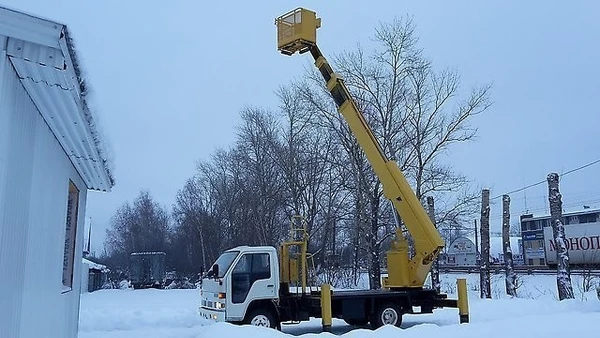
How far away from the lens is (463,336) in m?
9.02

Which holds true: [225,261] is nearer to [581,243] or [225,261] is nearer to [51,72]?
[51,72]

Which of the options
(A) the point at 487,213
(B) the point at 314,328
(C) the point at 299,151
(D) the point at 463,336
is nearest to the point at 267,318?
(B) the point at 314,328

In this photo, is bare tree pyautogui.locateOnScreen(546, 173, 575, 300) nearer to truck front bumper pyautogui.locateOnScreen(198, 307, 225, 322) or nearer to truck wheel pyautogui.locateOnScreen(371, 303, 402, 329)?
truck wheel pyautogui.locateOnScreen(371, 303, 402, 329)

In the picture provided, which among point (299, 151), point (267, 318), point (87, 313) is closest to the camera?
point (267, 318)

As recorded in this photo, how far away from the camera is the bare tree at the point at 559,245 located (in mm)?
19250

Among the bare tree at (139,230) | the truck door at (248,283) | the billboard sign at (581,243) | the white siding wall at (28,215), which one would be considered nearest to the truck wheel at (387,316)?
the truck door at (248,283)

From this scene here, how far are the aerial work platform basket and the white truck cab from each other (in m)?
5.38

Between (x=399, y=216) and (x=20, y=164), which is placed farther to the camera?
(x=399, y=216)

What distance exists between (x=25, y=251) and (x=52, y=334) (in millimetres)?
1796

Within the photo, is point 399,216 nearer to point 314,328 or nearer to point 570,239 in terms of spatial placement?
point 314,328

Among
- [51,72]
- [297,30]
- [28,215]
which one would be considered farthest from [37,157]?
[297,30]

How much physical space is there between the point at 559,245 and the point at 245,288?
38.7 feet

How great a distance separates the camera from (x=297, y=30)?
581 inches

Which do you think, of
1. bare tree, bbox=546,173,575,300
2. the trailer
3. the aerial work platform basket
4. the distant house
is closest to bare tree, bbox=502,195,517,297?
bare tree, bbox=546,173,575,300
